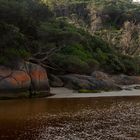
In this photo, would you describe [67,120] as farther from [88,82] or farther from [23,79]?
[88,82]

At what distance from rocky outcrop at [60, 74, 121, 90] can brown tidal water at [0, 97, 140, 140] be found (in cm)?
1113

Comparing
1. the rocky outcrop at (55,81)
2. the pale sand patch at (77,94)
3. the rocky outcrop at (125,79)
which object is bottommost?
the rocky outcrop at (125,79)

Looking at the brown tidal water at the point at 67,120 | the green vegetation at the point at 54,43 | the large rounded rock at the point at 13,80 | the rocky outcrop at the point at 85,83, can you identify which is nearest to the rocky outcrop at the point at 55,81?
the rocky outcrop at the point at 85,83

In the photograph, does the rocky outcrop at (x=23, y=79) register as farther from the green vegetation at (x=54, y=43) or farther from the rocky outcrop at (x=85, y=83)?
the rocky outcrop at (x=85, y=83)

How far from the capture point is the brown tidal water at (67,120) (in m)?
24.2

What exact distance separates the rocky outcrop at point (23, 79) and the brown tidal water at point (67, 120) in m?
2.75

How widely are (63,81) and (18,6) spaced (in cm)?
1416

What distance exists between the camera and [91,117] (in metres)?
31.9

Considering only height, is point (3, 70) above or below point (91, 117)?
above

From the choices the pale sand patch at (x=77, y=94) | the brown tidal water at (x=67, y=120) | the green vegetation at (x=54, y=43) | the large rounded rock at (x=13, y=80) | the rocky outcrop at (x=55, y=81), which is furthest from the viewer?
the rocky outcrop at (x=55, y=81)

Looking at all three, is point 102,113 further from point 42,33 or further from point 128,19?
point 128,19

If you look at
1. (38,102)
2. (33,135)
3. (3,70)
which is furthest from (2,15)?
(33,135)

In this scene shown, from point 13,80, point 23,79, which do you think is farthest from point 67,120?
point 23,79

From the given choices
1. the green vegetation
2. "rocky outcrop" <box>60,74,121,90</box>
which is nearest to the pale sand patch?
"rocky outcrop" <box>60,74,121,90</box>
